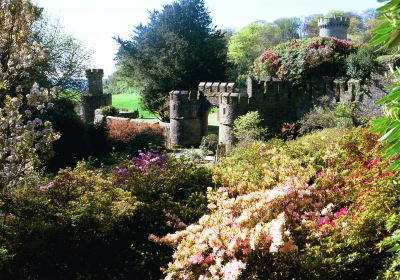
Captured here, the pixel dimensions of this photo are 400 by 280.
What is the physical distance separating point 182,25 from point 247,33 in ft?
101

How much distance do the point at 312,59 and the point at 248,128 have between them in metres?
5.22

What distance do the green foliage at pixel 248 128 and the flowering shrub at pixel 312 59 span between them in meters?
3.79

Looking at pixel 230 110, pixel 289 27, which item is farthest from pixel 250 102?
pixel 289 27

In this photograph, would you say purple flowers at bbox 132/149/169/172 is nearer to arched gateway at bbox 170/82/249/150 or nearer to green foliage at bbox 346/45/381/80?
green foliage at bbox 346/45/381/80

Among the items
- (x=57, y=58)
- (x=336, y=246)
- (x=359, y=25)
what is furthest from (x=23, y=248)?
(x=359, y=25)

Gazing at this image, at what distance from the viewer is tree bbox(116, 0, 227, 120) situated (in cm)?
3161

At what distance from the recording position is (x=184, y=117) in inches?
977

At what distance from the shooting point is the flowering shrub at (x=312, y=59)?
2084cm

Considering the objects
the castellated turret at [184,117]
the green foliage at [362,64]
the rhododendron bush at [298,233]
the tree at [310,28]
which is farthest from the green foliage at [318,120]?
the tree at [310,28]

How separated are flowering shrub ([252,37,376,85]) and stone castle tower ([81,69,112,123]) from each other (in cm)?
1711

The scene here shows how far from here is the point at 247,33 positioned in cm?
6250

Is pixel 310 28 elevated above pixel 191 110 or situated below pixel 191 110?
above

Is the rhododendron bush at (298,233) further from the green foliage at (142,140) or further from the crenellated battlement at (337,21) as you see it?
the crenellated battlement at (337,21)

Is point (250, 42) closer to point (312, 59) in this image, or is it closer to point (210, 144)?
point (312, 59)
